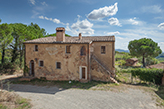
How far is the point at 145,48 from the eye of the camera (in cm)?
2611

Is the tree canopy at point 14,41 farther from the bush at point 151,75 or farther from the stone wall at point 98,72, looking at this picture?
the bush at point 151,75

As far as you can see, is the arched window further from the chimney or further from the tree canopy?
the tree canopy

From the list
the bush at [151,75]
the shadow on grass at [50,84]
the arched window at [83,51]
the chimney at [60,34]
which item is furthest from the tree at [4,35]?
the bush at [151,75]


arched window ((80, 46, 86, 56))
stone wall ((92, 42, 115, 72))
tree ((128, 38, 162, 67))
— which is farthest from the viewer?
tree ((128, 38, 162, 67))

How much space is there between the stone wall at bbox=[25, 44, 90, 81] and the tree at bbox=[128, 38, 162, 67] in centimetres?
2182

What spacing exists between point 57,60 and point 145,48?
969 inches

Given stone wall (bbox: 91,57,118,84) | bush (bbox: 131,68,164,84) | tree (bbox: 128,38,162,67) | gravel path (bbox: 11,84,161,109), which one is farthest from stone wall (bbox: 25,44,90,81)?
tree (bbox: 128,38,162,67)

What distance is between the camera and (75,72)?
42.3 feet

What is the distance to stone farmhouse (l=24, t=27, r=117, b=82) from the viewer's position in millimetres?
12656

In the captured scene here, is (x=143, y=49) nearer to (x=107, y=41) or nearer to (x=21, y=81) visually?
(x=107, y=41)

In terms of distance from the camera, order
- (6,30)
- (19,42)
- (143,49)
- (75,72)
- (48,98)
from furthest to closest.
→ (143,49) < (19,42) < (6,30) < (75,72) < (48,98)

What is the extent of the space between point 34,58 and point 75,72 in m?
6.40

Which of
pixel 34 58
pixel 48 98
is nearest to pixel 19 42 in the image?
pixel 34 58

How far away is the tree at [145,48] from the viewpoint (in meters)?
26.2
